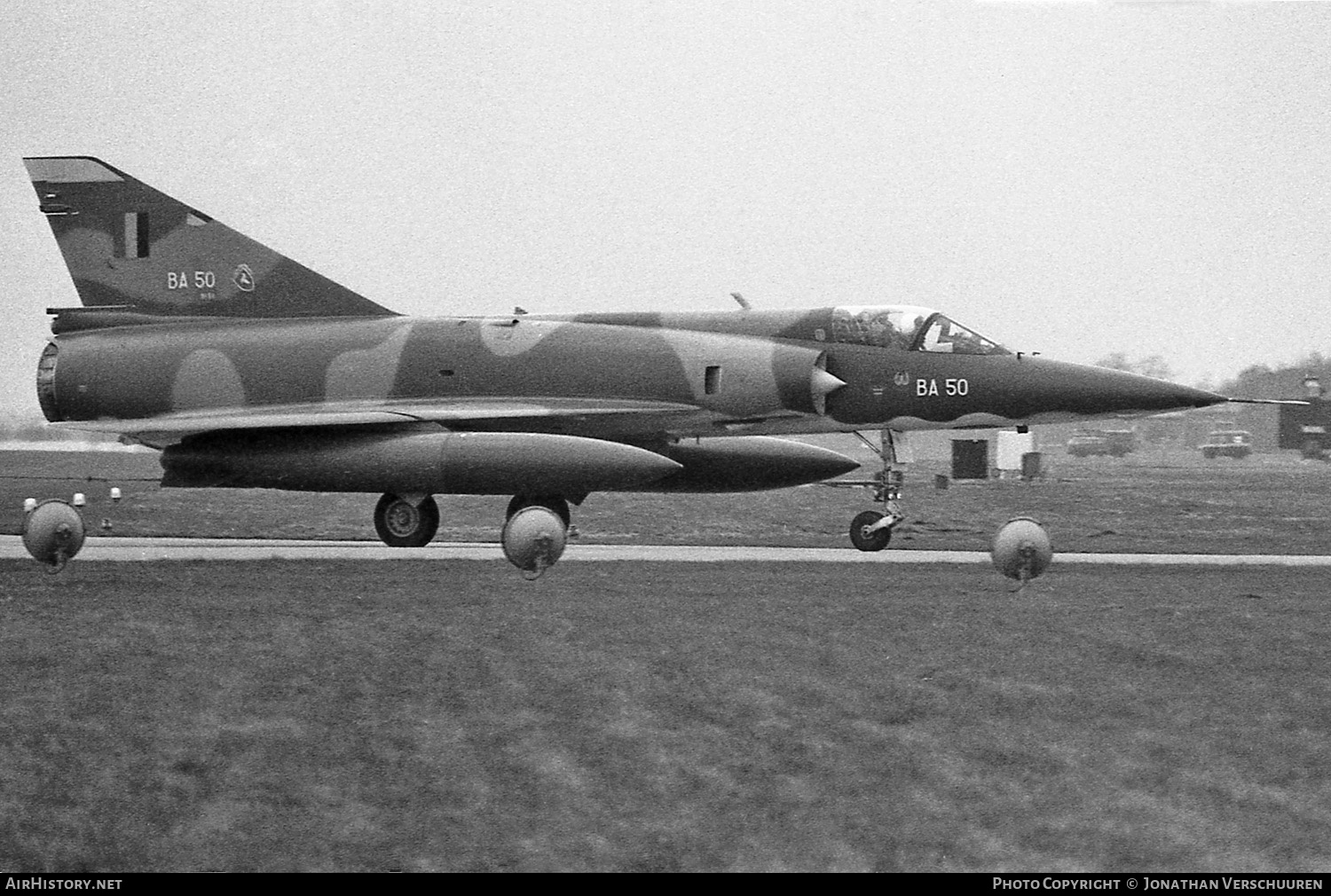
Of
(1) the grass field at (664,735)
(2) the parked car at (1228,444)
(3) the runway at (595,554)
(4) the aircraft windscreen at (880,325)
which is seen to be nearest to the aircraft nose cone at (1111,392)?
(4) the aircraft windscreen at (880,325)

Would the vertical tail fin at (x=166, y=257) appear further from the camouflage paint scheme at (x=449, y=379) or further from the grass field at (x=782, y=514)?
the grass field at (x=782, y=514)

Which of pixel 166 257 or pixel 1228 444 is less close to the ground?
pixel 166 257

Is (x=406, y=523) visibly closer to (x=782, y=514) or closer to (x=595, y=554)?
(x=595, y=554)

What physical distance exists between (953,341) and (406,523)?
694 cm

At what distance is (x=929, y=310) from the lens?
17703mm

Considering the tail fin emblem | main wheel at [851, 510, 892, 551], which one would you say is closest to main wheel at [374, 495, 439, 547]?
the tail fin emblem

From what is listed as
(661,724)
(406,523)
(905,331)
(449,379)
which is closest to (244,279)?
(449,379)

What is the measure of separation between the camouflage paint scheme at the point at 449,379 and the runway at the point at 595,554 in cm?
87

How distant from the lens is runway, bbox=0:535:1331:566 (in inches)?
647

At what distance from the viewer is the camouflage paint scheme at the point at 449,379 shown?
16.7m

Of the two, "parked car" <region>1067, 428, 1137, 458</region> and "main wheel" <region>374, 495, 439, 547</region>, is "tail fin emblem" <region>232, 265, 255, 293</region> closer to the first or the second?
"main wheel" <region>374, 495, 439, 547</region>

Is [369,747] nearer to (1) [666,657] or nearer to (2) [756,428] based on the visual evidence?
(1) [666,657]

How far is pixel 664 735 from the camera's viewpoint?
770 cm

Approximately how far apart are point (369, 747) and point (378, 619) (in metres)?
3.65
